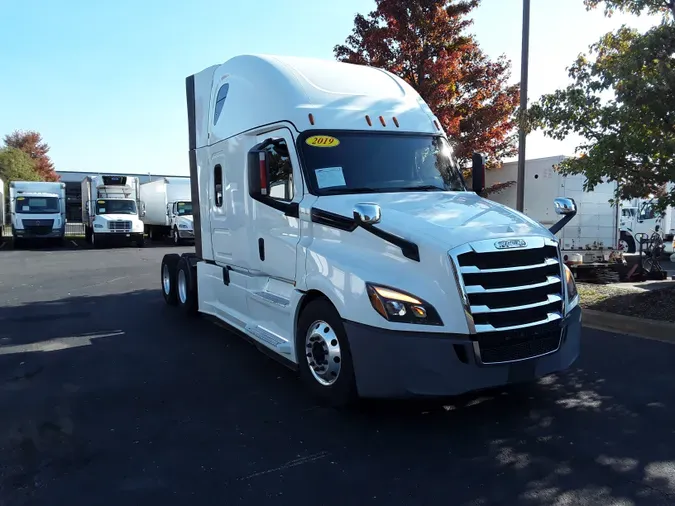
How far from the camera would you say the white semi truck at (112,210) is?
2727 centimetres

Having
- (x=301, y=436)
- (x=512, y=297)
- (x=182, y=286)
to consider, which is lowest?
(x=301, y=436)

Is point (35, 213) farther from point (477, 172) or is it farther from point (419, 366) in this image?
point (419, 366)

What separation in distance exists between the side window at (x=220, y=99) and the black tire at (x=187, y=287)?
2.66 m

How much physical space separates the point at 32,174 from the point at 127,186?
28.7m


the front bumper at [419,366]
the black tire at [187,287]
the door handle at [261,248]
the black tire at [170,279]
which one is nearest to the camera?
the front bumper at [419,366]

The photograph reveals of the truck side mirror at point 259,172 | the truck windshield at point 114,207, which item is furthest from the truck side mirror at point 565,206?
the truck windshield at point 114,207

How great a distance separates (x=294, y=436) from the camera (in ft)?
14.4

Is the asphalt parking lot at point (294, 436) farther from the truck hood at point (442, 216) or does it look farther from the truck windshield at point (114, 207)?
the truck windshield at point (114, 207)

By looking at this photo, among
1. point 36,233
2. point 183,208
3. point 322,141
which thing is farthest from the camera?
point 183,208

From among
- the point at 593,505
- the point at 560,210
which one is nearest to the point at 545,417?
the point at 593,505

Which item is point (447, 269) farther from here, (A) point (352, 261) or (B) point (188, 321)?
(B) point (188, 321)

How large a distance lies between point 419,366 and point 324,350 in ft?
3.14

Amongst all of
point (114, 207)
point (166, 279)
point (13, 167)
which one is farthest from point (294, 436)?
point (13, 167)

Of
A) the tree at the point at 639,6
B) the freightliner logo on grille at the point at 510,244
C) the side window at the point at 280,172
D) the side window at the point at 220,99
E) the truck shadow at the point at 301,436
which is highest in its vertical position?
the tree at the point at 639,6
